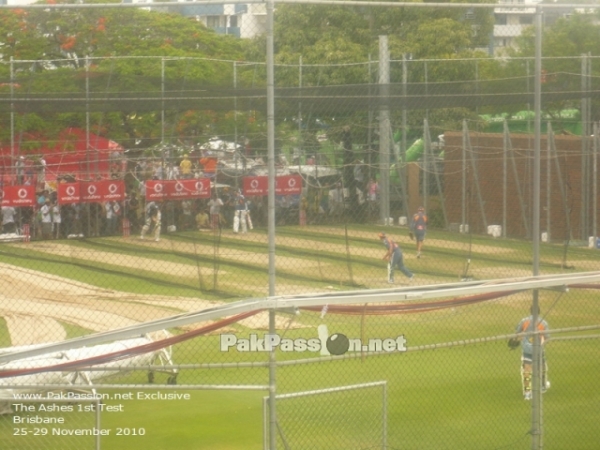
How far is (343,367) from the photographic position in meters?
10.5

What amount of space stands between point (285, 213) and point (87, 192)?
1.62m

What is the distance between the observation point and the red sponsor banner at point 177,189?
6.91 meters

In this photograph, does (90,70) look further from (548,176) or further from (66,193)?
(548,176)

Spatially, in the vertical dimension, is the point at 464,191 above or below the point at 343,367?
above

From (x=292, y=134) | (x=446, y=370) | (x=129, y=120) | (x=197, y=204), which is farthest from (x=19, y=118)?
(x=446, y=370)

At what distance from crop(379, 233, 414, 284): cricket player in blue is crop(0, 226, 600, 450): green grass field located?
0.08 meters

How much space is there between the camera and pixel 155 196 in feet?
22.7

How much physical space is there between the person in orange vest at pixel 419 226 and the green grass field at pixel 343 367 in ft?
0.28

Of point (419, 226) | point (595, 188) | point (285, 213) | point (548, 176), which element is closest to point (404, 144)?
point (419, 226)

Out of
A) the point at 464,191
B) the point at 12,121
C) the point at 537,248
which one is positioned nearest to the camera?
the point at 12,121

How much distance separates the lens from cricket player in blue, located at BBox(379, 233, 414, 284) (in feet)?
24.3

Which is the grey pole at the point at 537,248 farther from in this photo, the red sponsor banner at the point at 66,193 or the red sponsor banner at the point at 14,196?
the red sponsor banner at the point at 14,196

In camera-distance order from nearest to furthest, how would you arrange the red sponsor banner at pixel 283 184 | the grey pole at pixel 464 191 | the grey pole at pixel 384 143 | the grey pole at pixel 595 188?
the red sponsor banner at pixel 283 184, the grey pole at pixel 384 143, the grey pole at pixel 464 191, the grey pole at pixel 595 188
